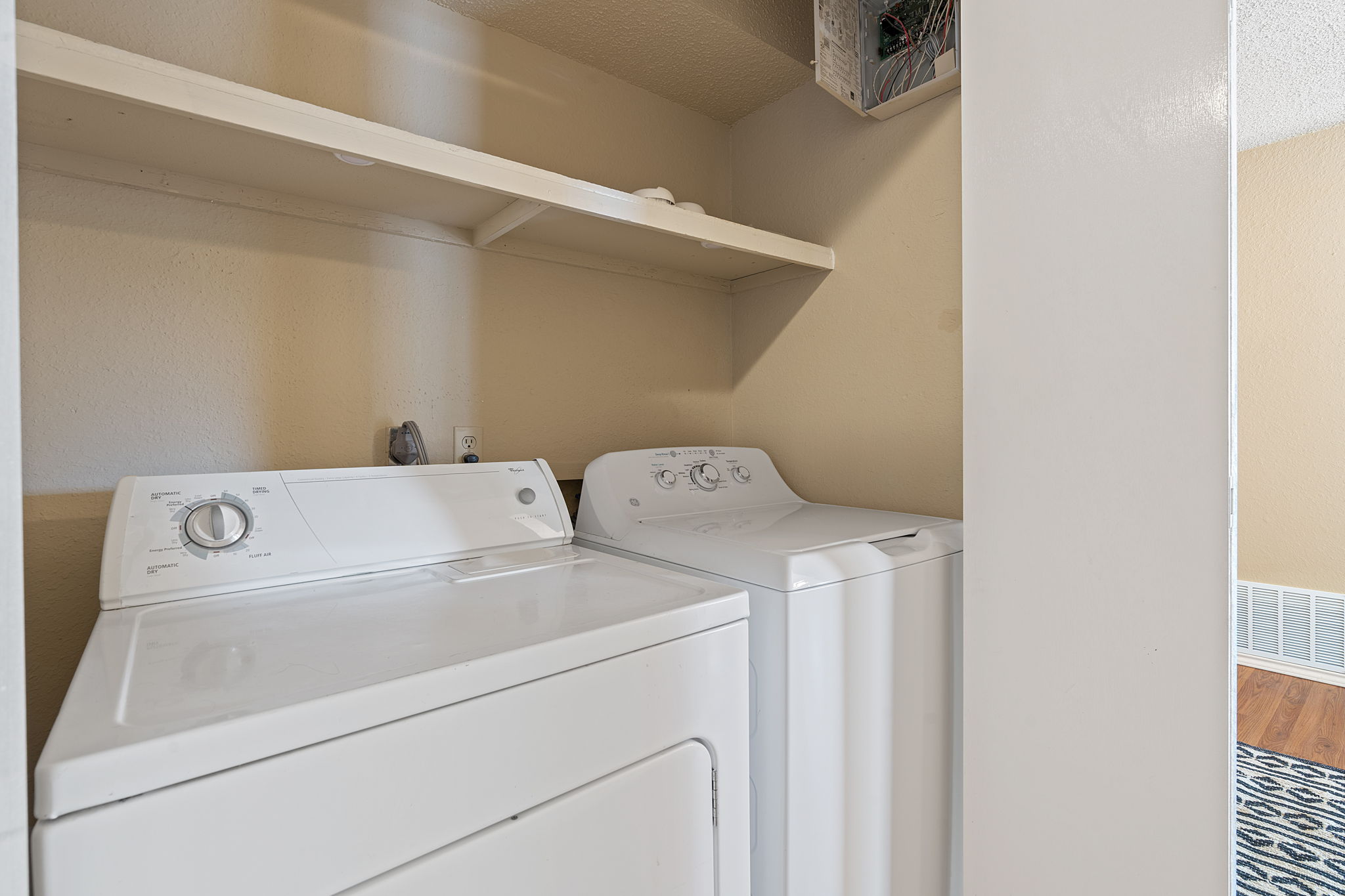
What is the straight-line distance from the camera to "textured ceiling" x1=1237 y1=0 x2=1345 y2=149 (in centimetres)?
100

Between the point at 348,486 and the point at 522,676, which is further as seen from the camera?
the point at 348,486

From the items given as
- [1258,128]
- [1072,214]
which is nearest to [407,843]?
[1072,214]

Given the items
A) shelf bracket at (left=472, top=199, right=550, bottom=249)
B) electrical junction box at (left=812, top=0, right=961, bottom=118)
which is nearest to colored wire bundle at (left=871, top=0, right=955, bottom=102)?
electrical junction box at (left=812, top=0, right=961, bottom=118)

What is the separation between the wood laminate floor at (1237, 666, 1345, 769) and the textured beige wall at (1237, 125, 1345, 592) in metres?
0.34

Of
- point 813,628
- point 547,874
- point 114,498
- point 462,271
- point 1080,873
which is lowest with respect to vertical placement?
point 1080,873

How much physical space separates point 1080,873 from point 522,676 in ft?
2.67

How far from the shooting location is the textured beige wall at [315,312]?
3.51 ft

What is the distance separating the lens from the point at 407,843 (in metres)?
0.62

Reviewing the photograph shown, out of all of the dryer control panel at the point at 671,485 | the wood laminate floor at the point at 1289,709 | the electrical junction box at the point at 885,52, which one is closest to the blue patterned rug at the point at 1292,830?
the wood laminate floor at the point at 1289,709

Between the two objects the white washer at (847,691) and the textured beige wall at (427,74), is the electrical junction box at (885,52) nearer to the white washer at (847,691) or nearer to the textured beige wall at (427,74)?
the textured beige wall at (427,74)

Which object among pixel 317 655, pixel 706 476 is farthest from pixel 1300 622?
pixel 317 655

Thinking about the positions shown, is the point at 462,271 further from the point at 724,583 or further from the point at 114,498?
the point at 724,583

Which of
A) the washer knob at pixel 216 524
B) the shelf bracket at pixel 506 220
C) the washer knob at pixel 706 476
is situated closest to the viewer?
the washer knob at pixel 216 524

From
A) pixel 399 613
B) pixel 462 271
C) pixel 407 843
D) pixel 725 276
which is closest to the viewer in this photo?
pixel 407 843
